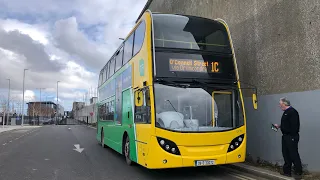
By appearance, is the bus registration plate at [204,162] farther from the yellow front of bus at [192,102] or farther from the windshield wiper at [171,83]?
the windshield wiper at [171,83]

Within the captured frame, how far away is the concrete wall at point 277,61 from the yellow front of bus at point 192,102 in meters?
1.50

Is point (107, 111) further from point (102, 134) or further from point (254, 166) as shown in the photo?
point (254, 166)

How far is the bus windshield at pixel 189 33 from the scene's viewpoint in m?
7.91

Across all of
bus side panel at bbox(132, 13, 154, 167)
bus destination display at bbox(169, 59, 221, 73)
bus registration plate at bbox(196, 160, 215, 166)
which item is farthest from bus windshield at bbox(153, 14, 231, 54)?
bus registration plate at bbox(196, 160, 215, 166)

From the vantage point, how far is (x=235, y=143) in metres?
7.59

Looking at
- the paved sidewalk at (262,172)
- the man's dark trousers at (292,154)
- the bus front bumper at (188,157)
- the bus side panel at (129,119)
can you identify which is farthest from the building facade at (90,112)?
the man's dark trousers at (292,154)

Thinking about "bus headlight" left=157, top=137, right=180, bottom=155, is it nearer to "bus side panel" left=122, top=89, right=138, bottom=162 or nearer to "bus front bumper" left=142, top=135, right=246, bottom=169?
"bus front bumper" left=142, top=135, right=246, bottom=169

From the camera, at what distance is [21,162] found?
10672mm

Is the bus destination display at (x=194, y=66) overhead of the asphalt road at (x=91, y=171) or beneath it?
overhead

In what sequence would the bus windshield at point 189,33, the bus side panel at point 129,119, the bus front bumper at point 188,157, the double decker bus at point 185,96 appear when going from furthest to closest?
the bus side panel at point 129,119
the bus windshield at point 189,33
the double decker bus at point 185,96
the bus front bumper at point 188,157

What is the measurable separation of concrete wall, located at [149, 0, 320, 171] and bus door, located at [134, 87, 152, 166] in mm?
3781

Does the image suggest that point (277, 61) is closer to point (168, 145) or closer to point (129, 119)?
point (168, 145)

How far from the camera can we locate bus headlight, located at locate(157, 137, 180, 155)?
7047mm

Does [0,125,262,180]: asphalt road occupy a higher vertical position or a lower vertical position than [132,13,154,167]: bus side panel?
lower
